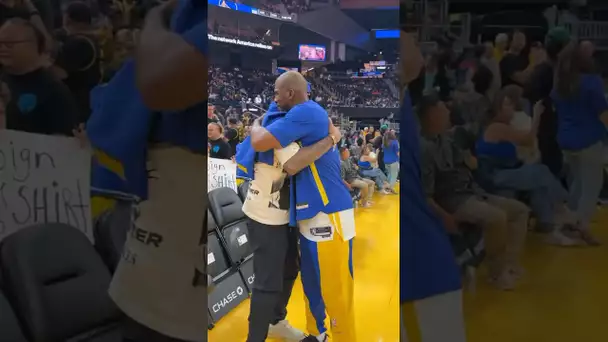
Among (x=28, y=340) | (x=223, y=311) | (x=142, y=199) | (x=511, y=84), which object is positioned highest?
(x=511, y=84)

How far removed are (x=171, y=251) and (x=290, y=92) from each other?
1.14 metres

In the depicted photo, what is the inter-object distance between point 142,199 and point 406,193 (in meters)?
0.54

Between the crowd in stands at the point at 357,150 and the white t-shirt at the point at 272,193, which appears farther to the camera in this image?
the crowd in stands at the point at 357,150

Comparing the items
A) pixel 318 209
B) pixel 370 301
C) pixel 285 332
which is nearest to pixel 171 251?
pixel 318 209

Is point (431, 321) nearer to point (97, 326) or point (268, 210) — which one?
point (97, 326)

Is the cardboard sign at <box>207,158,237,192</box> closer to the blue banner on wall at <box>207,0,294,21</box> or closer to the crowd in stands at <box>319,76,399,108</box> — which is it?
the crowd in stands at <box>319,76,399,108</box>

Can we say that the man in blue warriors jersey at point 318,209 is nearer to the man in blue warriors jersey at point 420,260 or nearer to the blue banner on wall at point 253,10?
the blue banner on wall at point 253,10

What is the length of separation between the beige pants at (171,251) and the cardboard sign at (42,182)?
0.15 m

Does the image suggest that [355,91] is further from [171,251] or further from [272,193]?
[171,251]

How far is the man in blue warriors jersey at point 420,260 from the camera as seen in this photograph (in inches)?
35.3

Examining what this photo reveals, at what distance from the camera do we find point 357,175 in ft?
15.1

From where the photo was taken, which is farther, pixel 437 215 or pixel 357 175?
pixel 357 175

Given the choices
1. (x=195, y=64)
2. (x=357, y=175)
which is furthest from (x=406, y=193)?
(x=357, y=175)

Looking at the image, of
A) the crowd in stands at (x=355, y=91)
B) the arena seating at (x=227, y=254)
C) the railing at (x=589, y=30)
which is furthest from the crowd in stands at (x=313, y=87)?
the railing at (x=589, y=30)
